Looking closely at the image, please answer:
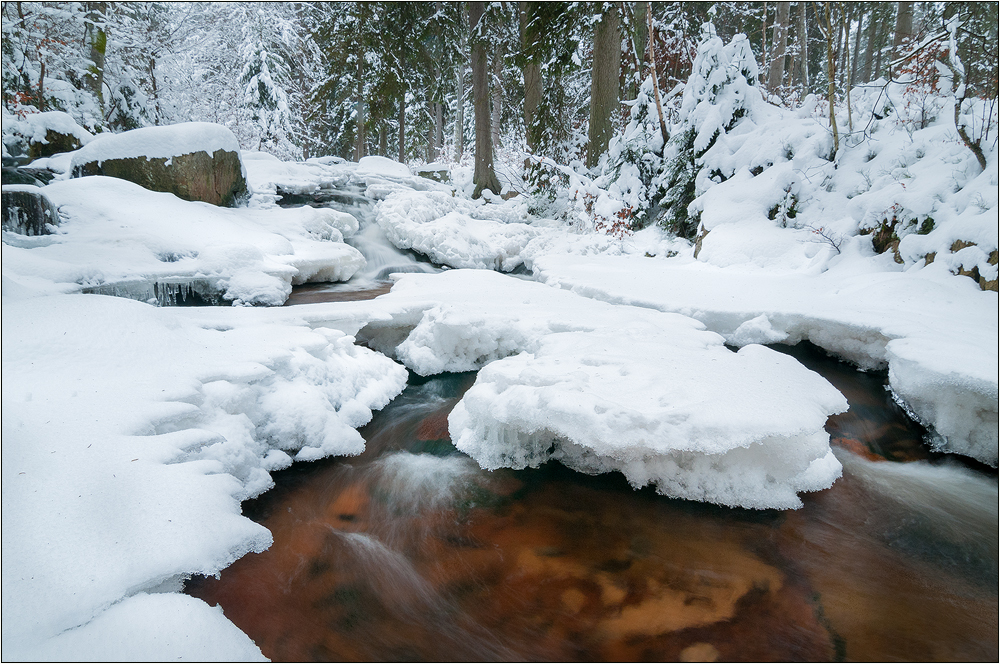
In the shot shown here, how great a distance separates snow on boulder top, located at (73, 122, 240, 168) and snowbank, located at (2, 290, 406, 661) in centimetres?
550

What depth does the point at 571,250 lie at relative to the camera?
9406 millimetres

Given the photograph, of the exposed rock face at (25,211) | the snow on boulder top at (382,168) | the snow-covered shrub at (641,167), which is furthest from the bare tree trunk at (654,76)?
the exposed rock face at (25,211)

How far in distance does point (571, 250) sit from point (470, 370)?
538 cm

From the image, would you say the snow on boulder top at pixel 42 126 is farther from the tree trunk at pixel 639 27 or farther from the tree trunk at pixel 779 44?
the tree trunk at pixel 779 44

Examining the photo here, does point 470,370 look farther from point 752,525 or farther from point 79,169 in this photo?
point 79,169

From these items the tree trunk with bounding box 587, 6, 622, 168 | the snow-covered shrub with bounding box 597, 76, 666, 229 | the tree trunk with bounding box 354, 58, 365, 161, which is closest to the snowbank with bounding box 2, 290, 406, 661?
the snow-covered shrub with bounding box 597, 76, 666, 229

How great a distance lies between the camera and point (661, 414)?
257 centimetres

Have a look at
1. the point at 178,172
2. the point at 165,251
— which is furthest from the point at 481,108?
the point at 165,251

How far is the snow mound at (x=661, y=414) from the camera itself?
253 cm

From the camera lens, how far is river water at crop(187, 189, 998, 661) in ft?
6.38

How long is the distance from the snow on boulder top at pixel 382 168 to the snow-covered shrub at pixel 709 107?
30.6 feet

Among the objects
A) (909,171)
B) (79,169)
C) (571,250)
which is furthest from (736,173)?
(79,169)

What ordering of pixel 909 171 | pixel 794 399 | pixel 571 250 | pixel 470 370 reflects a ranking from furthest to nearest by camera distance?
pixel 571 250
pixel 909 171
pixel 470 370
pixel 794 399

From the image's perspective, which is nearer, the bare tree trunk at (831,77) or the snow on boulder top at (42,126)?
the bare tree trunk at (831,77)
